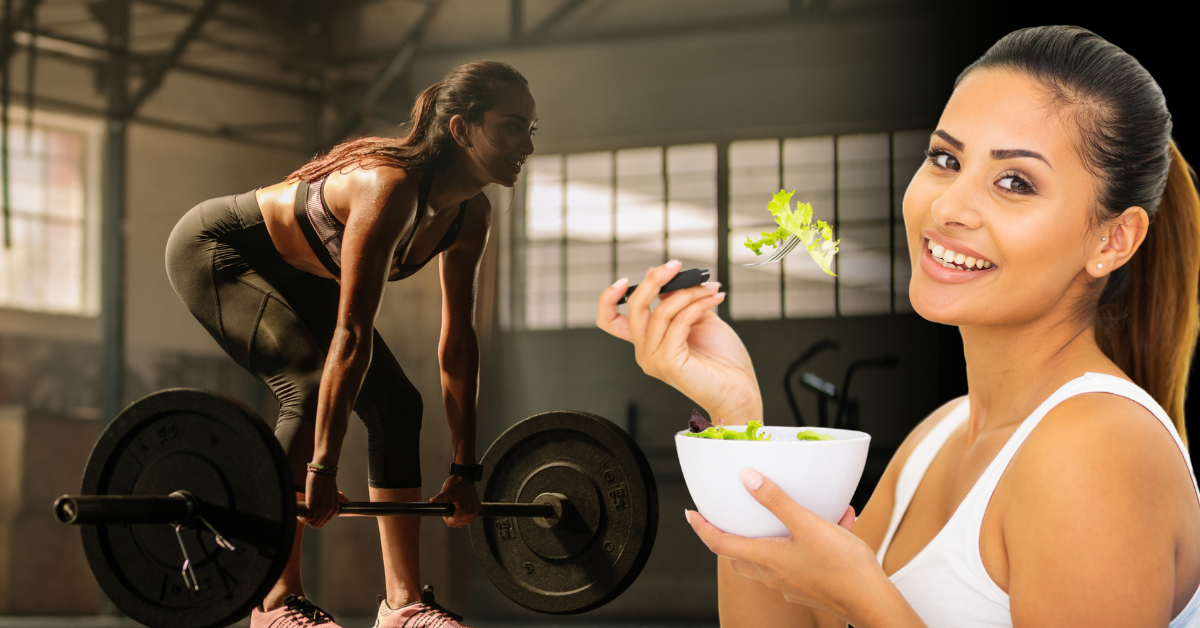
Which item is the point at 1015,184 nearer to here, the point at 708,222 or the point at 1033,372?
the point at 1033,372

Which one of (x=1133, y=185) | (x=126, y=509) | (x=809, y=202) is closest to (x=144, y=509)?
(x=126, y=509)

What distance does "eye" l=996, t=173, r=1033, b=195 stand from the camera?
1.03 meters

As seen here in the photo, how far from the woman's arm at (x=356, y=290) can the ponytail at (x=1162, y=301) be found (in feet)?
3.36

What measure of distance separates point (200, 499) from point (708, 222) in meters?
1.10

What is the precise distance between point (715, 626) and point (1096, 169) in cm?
116

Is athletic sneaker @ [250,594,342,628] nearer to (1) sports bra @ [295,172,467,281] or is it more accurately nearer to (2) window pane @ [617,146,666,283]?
(1) sports bra @ [295,172,467,281]

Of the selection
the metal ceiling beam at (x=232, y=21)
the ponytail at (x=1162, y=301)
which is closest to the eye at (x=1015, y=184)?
the ponytail at (x=1162, y=301)

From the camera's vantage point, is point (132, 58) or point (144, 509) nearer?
point (144, 509)

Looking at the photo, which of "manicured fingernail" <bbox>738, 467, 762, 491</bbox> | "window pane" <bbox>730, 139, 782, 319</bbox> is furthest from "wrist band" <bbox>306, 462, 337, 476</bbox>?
"window pane" <bbox>730, 139, 782, 319</bbox>

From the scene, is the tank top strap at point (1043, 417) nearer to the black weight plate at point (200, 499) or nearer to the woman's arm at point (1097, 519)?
the woman's arm at point (1097, 519)

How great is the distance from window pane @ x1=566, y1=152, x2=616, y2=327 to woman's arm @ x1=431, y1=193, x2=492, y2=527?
0.81 ft

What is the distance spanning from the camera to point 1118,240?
40.9 inches

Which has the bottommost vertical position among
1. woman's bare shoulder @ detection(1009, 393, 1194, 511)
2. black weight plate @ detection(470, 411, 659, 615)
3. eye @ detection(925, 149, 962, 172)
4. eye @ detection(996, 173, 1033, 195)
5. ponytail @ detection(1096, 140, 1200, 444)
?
black weight plate @ detection(470, 411, 659, 615)

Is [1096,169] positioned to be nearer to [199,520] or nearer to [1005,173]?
[1005,173]
